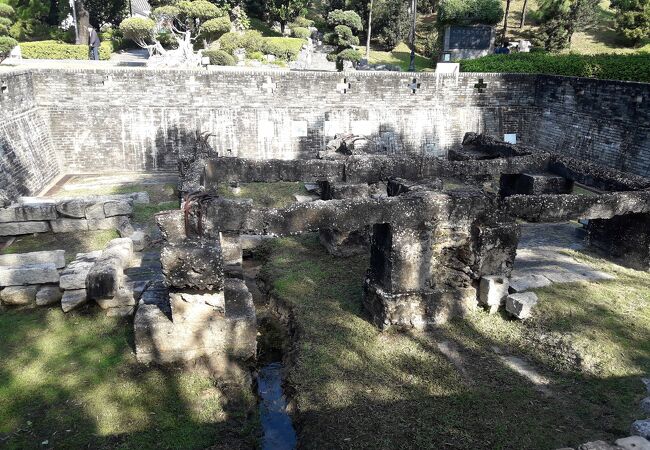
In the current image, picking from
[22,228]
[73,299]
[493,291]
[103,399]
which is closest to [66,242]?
[22,228]

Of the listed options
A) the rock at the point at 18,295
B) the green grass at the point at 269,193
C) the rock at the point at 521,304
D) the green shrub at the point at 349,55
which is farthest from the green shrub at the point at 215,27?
the rock at the point at 521,304

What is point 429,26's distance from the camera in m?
32.2

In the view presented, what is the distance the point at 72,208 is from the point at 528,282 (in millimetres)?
8404

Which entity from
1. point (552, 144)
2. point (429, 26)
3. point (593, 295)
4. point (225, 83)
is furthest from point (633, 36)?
point (593, 295)

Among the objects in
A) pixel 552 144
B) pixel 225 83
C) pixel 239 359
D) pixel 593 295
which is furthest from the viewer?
pixel 552 144

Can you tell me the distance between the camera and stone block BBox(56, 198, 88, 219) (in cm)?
991

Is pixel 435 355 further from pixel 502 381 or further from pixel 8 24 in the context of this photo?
pixel 8 24

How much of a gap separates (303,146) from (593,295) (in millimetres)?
9930

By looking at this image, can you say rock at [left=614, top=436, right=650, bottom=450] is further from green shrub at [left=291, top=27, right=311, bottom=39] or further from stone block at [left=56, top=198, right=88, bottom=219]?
green shrub at [left=291, top=27, right=311, bottom=39]

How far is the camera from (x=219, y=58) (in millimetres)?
23547

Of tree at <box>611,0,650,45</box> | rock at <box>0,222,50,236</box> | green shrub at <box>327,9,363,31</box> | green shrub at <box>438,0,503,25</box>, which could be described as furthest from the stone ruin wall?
tree at <box>611,0,650,45</box>

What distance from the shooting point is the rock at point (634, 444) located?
3.71 m

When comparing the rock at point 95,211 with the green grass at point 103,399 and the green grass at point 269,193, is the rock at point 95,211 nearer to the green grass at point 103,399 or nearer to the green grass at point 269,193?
the green grass at point 269,193

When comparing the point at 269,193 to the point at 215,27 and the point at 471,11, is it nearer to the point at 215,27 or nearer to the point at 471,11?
the point at 215,27
